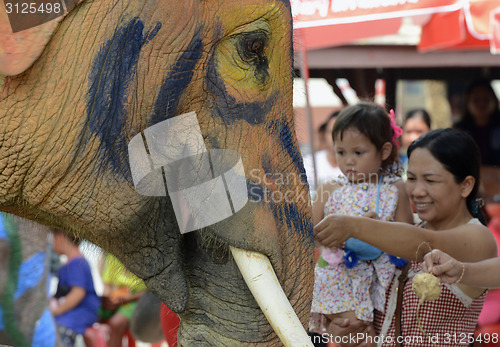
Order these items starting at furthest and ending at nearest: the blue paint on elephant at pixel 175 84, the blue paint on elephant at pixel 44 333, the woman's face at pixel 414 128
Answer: the woman's face at pixel 414 128
the blue paint on elephant at pixel 44 333
the blue paint on elephant at pixel 175 84

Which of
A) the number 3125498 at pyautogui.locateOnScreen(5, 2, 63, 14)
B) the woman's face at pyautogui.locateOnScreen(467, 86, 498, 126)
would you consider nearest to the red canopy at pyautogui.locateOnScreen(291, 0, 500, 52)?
the woman's face at pyautogui.locateOnScreen(467, 86, 498, 126)

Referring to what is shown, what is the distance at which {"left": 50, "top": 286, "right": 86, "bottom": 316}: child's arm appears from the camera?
15.7 ft

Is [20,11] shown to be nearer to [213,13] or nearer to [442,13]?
[213,13]

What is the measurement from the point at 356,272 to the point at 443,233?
1.24ft

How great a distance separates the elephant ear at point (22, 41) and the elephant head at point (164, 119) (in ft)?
0.04

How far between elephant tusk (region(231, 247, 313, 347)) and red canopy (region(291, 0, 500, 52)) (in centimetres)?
295

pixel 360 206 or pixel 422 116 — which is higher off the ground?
pixel 360 206

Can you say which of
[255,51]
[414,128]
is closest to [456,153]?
[255,51]

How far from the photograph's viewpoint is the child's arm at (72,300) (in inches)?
188

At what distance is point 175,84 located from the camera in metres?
1.51

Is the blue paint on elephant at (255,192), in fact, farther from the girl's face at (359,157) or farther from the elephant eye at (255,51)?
the girl's face at (359,157)

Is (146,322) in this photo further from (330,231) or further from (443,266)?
(443,266)

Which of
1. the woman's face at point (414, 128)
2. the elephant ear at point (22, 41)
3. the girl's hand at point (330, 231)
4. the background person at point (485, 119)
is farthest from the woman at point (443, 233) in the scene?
the background person at point (485, 119)

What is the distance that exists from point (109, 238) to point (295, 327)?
0.50 metres
